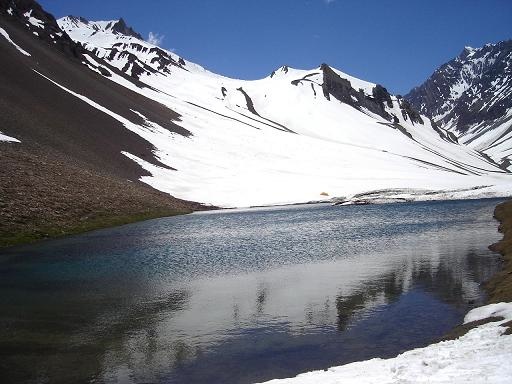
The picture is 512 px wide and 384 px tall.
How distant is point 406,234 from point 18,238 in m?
Answer: 39.3

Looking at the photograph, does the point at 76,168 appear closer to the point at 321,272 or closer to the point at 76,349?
the point at 321,272

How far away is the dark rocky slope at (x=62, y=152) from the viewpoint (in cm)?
5825

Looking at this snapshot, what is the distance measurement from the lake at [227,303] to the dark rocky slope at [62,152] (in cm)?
991

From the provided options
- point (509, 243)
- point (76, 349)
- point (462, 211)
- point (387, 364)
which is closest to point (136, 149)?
point (462, 211)

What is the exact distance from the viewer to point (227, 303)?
25.8 meters

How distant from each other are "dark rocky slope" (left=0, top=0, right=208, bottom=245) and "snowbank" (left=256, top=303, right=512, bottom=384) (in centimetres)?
4455

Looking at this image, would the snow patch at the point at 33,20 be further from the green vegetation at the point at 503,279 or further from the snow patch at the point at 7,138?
the green vegetation at the point at 503,279

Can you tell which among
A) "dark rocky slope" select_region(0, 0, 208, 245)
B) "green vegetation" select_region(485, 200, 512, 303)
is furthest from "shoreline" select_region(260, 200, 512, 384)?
"dark rocky slope" select_region(0, 0, 208, 245)

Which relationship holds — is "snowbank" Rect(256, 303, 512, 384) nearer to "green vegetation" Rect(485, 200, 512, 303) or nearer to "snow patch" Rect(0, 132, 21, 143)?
"green vegetation" Rect(485, 200, 512, 303)

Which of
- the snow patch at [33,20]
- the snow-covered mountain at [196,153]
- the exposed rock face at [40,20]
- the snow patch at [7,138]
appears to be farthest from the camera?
the snow patch at [33,20]

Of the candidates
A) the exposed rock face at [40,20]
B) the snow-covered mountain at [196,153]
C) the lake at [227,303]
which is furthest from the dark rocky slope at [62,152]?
the exposed rock face at [40,20]

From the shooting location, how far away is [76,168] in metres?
76.0

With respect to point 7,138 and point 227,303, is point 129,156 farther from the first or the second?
point 227,303

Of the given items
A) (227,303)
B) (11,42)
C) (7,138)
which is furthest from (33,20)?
(227,303)
